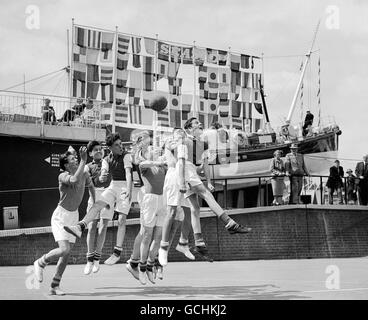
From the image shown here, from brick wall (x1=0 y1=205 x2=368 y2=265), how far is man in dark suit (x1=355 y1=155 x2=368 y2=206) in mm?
414

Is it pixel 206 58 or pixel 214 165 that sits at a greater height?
pixel 206 58

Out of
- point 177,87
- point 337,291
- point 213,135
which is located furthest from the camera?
point 177,87

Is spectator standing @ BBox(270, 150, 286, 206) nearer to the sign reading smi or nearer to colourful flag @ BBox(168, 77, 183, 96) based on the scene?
the sign reading smi

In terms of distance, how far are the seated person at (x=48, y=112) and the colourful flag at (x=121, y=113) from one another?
748 centimetres

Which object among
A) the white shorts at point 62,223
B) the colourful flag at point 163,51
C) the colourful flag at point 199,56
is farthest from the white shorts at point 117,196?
the colourful flag at point 199,56

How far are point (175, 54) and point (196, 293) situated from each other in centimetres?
2789

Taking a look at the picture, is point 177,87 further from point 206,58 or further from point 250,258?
point 250,258

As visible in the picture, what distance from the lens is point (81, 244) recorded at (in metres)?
18.9

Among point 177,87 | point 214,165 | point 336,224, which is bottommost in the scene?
point 336,224

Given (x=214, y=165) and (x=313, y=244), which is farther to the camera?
(x=214, y=165)

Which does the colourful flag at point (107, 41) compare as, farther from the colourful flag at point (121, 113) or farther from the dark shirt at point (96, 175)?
the dark shirt at point (96, 175)

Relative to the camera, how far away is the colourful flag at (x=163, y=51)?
3607 centimetres
